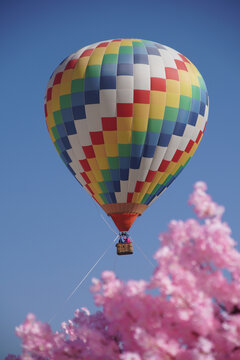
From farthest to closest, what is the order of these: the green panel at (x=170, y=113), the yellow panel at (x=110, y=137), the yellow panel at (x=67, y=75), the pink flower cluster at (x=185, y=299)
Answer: the yellow panel at (x=67, y=75) → the yellow panel at (x=110, y=137) → the green panel at (x=170, y=113) → the pink flower cluster at (x=185, y=299)

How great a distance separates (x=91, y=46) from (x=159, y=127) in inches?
202

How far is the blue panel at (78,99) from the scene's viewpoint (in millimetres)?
22570

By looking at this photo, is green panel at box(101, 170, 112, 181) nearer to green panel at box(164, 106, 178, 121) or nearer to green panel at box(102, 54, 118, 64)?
green panel at box(164, 106, 178, 121)

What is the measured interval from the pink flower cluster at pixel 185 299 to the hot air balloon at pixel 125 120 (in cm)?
1472

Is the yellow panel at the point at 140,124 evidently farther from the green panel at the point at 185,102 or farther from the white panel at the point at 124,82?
the green panel at the point at 185,102

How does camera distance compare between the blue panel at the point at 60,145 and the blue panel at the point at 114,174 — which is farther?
the blue panel at the point at 60,145

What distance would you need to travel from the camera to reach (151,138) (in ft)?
72.2

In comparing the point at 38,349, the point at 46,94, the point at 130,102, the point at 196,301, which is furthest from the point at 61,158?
the point at 196,301

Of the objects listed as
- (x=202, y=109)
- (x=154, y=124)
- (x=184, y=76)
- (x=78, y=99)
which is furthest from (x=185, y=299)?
(x=202, y=109)

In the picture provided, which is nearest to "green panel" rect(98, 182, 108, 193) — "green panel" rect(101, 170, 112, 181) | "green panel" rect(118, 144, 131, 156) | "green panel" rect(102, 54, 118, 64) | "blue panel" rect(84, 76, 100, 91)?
"green panel" rect(101, 170, 112, 181)

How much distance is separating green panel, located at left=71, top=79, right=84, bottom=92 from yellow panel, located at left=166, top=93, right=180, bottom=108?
3567mm

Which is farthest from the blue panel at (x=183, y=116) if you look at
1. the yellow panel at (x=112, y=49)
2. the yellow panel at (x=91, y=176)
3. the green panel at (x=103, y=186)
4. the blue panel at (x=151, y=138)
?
the yellow panel at (x=91, y=176)

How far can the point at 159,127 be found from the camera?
21.9 meters

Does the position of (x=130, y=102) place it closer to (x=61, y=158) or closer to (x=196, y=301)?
(x=61, y=158)
